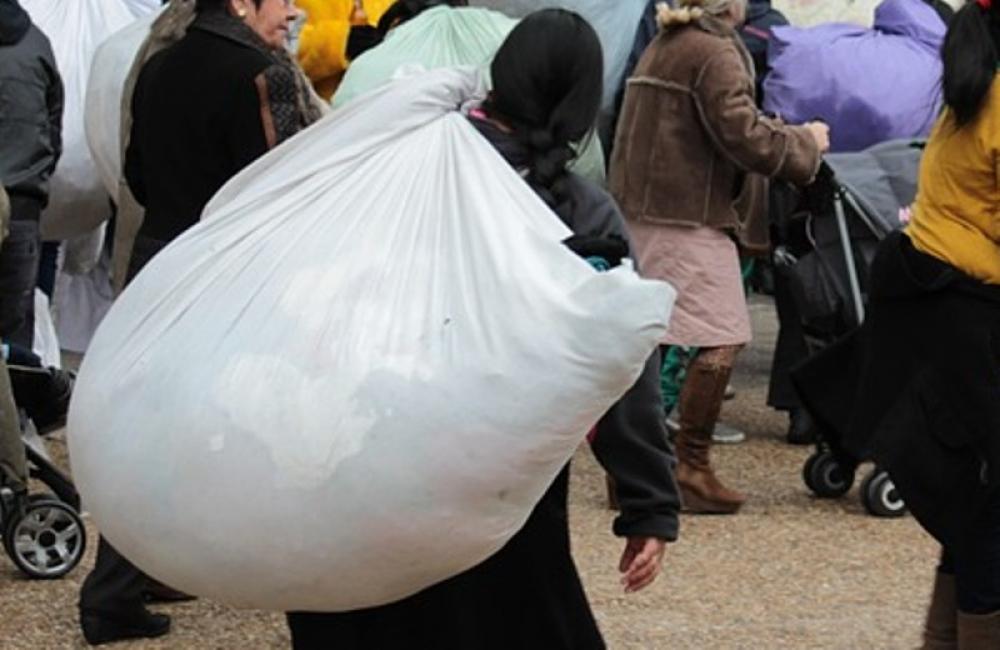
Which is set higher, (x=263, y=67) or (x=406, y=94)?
(x=406, y=94)

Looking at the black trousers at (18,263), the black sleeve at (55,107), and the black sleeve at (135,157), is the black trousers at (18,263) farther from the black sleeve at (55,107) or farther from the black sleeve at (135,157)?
the black sleeve at (135,157)

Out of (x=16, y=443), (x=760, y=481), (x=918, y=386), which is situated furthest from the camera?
(x=760, y=481)

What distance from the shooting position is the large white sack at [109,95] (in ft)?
23.5

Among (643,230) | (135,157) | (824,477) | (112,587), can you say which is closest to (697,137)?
(643,230)

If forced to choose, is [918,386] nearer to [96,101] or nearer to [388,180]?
[388,180]

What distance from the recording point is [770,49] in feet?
29.0

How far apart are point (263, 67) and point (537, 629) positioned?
1891 millimetres

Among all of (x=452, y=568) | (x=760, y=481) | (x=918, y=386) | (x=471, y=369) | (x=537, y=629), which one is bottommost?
(x=760, y=481)

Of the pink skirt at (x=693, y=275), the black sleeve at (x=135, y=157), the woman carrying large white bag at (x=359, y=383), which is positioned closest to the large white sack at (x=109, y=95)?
the black sleeve at (x=135, y=157)

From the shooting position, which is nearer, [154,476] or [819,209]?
[154,476]

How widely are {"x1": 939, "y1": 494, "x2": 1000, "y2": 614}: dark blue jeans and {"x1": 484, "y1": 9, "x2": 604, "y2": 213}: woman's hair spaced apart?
162 cm

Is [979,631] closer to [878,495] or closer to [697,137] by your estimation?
[878,495]

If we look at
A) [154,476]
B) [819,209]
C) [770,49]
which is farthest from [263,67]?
[770,49]

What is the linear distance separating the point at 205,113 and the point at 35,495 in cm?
155
